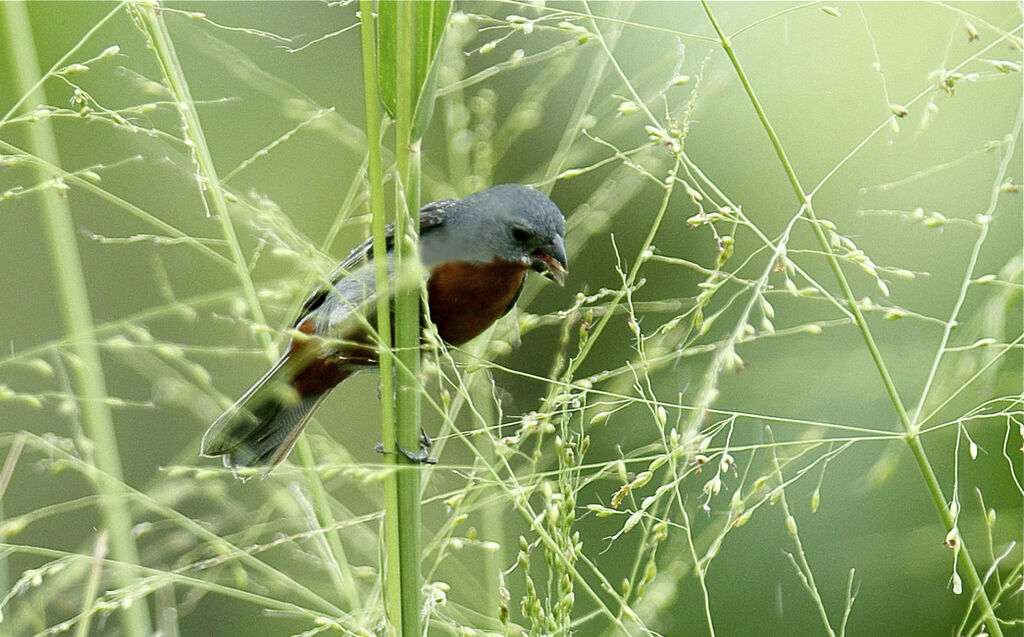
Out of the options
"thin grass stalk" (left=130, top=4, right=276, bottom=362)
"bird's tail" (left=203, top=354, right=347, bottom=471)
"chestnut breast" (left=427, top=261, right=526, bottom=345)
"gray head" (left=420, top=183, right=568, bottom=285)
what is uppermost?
"thin grass stalk" (left=130, top=4, right=276, bottom=362)

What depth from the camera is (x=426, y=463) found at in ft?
4.78

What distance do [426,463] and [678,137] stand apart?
0.58m

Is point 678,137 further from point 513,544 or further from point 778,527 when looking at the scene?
point 513,544

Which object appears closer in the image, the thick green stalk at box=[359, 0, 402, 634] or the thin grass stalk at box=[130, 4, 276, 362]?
the thick green stalk at box=[359, 0, 402, 634]

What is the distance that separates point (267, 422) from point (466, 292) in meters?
0.60

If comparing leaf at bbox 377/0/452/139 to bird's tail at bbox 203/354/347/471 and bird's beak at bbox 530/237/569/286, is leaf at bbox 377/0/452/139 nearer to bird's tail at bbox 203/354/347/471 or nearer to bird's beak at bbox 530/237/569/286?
bird's beak at bbox 530/237/569/286

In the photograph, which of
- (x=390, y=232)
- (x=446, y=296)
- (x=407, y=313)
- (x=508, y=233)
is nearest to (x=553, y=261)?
(x=508, y=233)

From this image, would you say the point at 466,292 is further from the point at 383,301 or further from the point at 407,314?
the point at 383,301

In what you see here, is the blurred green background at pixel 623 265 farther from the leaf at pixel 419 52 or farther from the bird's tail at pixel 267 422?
the leaf at pixel 419 52

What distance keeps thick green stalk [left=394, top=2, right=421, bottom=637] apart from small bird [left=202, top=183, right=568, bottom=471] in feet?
2.55

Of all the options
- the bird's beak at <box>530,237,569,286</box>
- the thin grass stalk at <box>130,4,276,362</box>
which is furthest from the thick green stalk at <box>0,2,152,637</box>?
the bird's beak at <box>530,237,569,286</box>

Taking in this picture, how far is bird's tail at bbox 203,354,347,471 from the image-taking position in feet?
7.89

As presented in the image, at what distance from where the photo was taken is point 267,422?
252 cm

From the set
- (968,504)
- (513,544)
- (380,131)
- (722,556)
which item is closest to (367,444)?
(513,544)
